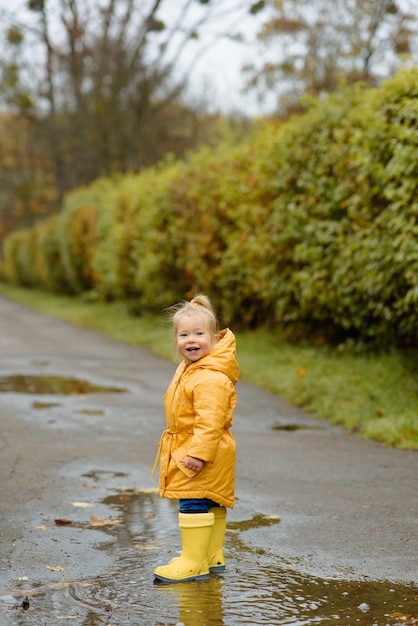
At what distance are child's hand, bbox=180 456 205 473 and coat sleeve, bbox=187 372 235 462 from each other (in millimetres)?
25

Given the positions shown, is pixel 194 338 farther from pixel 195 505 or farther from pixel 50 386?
pixel 50 386

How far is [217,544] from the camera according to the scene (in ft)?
13.4

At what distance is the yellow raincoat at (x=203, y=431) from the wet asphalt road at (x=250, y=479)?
0.53 meters

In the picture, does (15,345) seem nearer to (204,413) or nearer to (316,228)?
(316,228)

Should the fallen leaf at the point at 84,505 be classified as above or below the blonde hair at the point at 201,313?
below

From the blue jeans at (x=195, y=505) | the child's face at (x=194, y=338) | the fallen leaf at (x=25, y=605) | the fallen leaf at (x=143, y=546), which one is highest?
the child's face at (x=194, y=338)

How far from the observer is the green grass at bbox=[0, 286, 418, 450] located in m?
7.41

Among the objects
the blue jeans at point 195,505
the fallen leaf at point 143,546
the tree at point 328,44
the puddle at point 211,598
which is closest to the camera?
the puddle at point 211,598

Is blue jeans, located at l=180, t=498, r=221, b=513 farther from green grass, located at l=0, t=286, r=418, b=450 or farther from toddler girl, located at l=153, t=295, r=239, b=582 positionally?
green grass, located at l=0, t=286, r=418, b=450

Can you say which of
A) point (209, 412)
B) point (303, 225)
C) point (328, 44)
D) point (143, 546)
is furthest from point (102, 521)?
point (328, 44)

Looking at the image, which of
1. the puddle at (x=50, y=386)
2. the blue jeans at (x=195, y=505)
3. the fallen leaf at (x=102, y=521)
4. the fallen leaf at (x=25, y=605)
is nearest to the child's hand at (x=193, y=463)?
the blue jeans at (x=195, y=505)

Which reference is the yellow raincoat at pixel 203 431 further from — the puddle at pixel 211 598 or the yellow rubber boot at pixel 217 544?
the puddle at pixel 211 598

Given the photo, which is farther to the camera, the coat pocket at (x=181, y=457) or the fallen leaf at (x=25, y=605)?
the coat pocket at (x=181, y=457)

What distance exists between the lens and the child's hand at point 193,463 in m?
3.95
